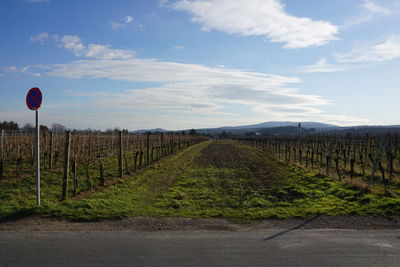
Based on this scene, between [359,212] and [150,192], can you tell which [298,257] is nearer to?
[359,212]

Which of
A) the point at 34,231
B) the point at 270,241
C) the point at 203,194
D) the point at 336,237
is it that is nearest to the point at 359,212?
the point at 336,237

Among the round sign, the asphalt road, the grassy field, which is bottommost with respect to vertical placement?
the grassy field

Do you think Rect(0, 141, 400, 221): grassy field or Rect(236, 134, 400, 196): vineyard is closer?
Rect(0, 141, 400, 221): grassy field

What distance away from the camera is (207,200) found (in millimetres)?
10219

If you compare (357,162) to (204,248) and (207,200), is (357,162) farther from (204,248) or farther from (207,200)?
(204,248)

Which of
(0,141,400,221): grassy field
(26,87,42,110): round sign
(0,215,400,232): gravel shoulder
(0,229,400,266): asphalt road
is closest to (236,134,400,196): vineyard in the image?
(0,141,400,221): grassy field

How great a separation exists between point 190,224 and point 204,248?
166 cm

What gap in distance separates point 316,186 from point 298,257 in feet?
28.4

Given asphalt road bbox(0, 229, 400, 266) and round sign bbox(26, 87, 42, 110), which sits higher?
round sign bbox(26, 87, 42, 110)

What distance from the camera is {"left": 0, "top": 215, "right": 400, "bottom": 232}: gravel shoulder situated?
6.44 m

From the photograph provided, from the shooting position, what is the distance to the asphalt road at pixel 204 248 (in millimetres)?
4598

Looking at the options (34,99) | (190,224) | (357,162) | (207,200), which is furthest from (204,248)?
(357,162)

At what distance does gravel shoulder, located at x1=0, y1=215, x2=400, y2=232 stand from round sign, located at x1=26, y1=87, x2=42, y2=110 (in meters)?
2.77

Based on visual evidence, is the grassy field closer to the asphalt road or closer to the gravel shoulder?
the gravel shoulder
